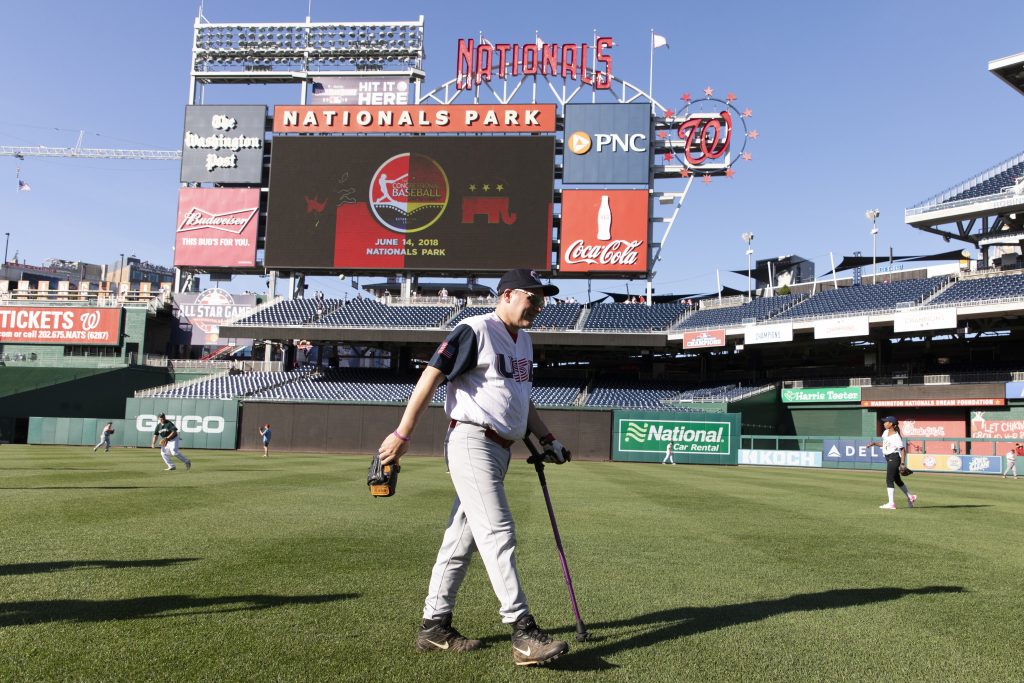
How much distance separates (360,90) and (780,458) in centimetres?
3220

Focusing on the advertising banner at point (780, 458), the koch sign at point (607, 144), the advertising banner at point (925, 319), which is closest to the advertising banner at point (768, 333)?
the advertising banner at point (925, 319)

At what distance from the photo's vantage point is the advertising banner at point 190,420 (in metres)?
41.3

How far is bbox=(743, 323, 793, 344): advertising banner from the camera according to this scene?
40.2 metres

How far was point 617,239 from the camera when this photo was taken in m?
42.9

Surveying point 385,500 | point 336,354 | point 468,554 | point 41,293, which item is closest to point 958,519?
point 385,500

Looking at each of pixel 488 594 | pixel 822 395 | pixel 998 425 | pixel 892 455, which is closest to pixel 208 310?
pixel 822 395

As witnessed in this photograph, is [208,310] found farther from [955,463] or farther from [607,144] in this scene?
[955,463]

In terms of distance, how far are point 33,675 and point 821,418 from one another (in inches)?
1663

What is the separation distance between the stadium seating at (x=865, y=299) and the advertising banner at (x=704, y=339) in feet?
10.2

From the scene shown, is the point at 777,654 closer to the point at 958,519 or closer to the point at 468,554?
the point at 468,554

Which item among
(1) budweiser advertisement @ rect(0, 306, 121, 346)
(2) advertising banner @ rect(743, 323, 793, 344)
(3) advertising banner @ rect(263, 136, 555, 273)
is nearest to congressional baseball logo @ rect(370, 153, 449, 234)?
(3) advertising banner @ rect(263, 136, 555, 273)

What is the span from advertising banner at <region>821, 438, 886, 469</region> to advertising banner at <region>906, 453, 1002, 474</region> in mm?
1523

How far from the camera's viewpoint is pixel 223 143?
46.3 metres

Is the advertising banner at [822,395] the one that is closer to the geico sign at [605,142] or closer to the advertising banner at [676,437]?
the advertising banner at [676,437]
